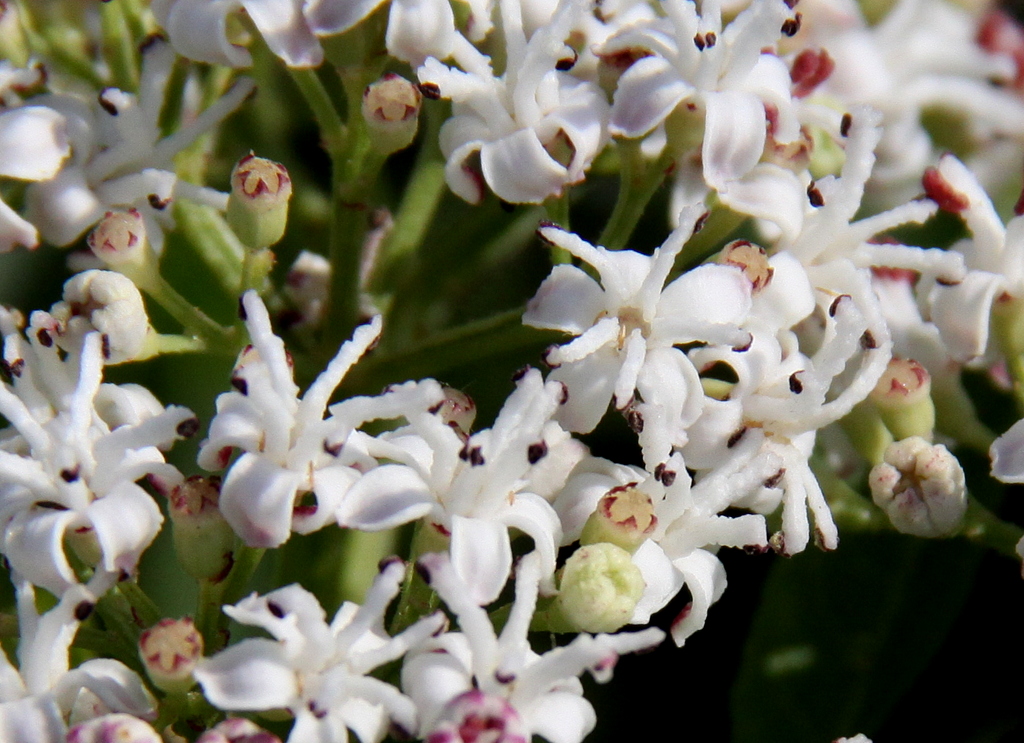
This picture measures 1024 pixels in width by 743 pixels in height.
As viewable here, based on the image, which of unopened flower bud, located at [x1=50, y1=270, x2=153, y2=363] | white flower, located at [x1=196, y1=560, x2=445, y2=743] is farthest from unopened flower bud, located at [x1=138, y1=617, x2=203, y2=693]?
unopened flower bud, located at [x1=50, y1=270, x2=153, y2=363]

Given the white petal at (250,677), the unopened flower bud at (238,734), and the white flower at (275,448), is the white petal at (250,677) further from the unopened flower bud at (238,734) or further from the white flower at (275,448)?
the white flower at (275,448)

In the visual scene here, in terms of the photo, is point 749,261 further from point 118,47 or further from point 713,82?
point 118,47

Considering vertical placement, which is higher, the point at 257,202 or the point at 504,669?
the point at 257,202

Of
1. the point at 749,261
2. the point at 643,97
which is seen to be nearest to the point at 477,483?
the point at 749,261

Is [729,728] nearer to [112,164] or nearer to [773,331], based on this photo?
[773,331]

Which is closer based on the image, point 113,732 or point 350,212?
point 113,732

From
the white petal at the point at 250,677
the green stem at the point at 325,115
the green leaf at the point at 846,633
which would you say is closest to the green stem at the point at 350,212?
the green stem at the point at 325,115

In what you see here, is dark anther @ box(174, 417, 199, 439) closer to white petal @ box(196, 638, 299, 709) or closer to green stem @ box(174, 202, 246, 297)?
white petal @ box(196, 638, 299, 709)

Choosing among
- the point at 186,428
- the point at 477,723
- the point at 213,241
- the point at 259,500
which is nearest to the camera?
the point at 477,723
